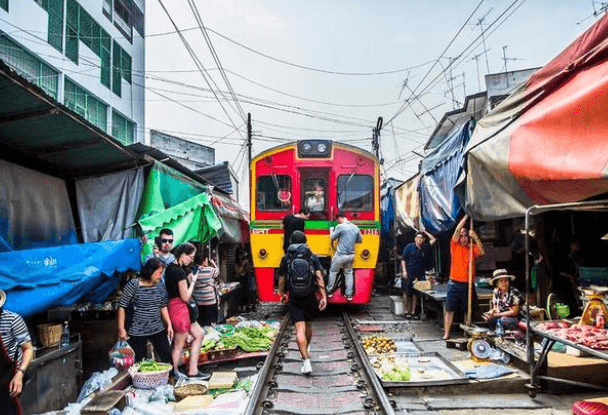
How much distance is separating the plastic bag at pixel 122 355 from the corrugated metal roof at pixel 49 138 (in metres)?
2.67

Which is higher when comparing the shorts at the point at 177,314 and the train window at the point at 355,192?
the train window at the point at 355,192

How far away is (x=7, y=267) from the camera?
16.1 ft

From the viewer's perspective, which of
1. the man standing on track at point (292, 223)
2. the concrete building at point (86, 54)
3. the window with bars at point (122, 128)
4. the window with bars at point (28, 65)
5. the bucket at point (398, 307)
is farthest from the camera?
the window with bars at point (122, 128)

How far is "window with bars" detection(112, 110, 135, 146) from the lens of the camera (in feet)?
65.8

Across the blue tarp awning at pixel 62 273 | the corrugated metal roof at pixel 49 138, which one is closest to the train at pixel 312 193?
the corrugated metal roof at pixel 49 138

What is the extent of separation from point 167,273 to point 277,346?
93.9 inches

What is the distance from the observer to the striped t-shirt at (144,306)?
5.46m

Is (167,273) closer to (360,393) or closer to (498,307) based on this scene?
(360,393)

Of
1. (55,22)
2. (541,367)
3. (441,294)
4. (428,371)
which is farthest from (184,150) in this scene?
(541,367)

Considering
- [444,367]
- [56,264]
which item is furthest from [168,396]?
[444,367]

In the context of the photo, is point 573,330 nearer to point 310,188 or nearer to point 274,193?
point 310,188

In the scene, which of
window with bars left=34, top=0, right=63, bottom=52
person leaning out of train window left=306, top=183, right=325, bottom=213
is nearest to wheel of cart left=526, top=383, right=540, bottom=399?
person leaning out of train window left=306, top=183, right=325, bottom=213

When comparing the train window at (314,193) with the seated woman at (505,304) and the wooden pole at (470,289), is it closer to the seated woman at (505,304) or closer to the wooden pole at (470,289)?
the wooden pole at (470,289)

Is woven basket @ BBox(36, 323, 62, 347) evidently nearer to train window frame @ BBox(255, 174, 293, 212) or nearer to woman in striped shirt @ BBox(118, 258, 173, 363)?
woman in striped shirt @ BBox(118, 258, 173, 363)
